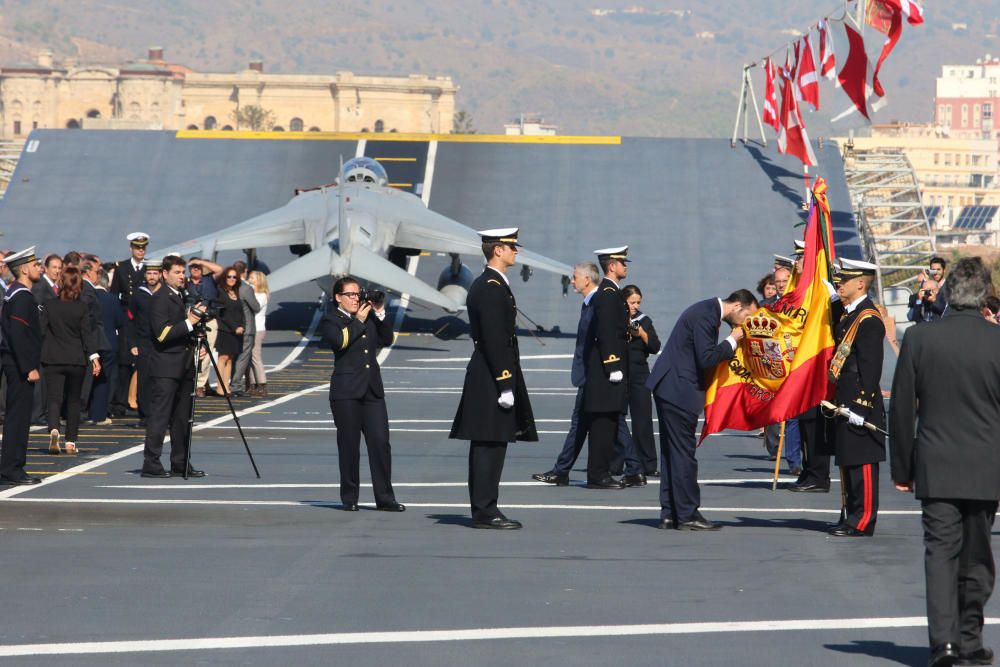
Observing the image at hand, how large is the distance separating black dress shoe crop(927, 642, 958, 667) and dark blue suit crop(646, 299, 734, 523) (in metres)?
4.48

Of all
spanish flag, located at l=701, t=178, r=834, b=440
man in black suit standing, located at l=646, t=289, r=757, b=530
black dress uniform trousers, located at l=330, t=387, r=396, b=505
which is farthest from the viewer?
black dress uniform trousers, located at l=330, t=387, r=396, b=505

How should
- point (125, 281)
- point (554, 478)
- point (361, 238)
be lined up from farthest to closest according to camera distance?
1. point (361, 238)
2. point (125, 281)
3. point (554, 478)

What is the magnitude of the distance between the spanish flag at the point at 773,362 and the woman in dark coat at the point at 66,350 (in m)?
7.45

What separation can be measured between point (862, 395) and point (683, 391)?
1467 mm

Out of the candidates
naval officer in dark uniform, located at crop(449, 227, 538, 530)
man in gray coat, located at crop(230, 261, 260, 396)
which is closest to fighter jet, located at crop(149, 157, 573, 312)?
man in gray coat, located at crop(230, 261, 260, 396)

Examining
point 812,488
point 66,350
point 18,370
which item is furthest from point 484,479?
point 66,350

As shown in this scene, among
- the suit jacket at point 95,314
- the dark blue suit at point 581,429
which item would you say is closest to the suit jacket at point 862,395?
the dark blue suit at point 581,429

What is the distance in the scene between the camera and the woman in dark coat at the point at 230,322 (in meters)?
22.5

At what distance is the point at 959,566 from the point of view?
8.07m

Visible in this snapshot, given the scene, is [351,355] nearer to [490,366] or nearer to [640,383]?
[490,366]

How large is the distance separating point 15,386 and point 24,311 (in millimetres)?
755

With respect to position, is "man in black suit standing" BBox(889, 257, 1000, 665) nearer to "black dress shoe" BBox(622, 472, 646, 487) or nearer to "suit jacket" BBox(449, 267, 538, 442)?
"suit jacket" BBox(449, 267, 538, 442)

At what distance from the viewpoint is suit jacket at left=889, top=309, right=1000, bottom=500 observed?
315 inches

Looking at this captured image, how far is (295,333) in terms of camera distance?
35.8 meters
